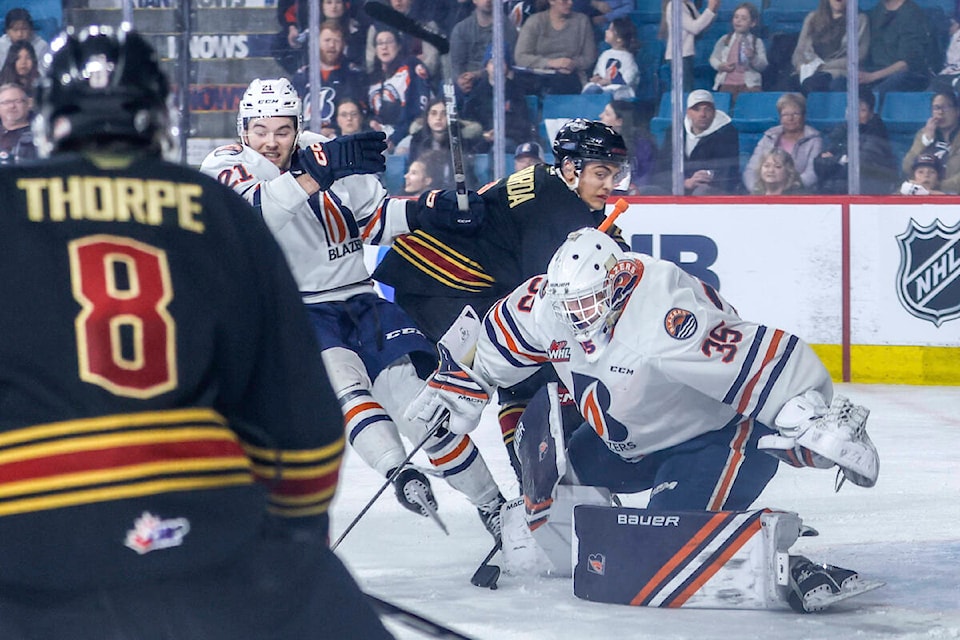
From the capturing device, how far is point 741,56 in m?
5.95

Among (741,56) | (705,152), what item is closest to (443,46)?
(705,152)

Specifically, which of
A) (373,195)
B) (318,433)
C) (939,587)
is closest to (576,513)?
(939,587)

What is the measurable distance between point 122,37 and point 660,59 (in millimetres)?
5021

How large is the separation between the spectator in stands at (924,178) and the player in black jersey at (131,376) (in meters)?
4.82

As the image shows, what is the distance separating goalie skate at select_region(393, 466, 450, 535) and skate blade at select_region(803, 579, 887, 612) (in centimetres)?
88

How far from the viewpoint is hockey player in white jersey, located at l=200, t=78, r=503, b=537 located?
3252mm

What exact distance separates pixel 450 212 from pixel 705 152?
2.49m

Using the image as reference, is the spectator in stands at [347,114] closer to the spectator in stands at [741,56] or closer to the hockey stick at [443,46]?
the spectator in stands at [741,56]

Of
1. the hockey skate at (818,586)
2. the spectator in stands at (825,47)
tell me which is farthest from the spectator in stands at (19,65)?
the hockey skate at (818,586)

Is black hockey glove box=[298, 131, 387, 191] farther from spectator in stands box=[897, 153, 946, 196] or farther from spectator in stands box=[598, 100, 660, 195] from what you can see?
spectator in stands box=[897, 153, 946, 196]

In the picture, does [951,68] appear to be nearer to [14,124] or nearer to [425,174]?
[425,174]

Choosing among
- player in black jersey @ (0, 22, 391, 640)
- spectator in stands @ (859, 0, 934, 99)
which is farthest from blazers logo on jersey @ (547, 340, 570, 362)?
spectator in stands @ (859, 0, 934, 99)

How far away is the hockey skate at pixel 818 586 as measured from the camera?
9.20 feet

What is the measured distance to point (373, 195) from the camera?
3.64m
